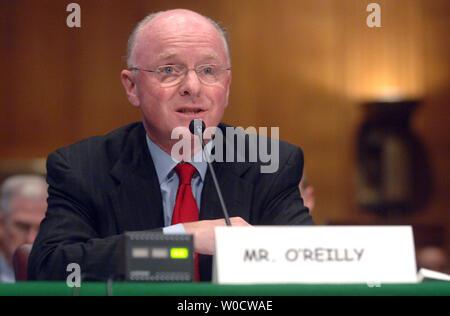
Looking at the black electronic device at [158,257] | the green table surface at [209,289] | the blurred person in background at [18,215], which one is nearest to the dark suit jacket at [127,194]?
the black electronic device at [158,257]

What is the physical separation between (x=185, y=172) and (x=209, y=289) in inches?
38.6

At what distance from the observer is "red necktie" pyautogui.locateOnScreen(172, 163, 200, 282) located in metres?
2.27

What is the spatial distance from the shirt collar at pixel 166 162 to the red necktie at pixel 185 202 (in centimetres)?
5

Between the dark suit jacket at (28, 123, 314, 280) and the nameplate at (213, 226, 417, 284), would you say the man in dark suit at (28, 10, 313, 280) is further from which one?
the nameplate at (213, 226, 417, 284)

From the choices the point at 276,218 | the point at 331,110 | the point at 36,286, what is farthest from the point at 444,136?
the point at 36,286

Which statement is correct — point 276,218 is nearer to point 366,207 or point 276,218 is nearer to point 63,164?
point 63,164

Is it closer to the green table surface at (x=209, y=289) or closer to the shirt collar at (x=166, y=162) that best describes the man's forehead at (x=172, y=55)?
the shirt collar at (x=166, y=162)

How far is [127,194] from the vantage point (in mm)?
2348

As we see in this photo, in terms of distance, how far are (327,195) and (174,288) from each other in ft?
16.7

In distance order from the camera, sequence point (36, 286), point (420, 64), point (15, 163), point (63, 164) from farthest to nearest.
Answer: point (420, 64) → point (15, 163) → point (63, 164) → point (36, 286)

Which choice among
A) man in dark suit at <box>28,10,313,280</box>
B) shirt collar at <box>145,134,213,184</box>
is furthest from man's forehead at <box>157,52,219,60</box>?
shirt collar at <box>145,134,213,184</box>

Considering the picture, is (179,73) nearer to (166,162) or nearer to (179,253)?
(166,162)

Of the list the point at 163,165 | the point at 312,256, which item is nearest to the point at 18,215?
the point at 163,165

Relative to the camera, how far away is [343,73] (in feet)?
20.9
